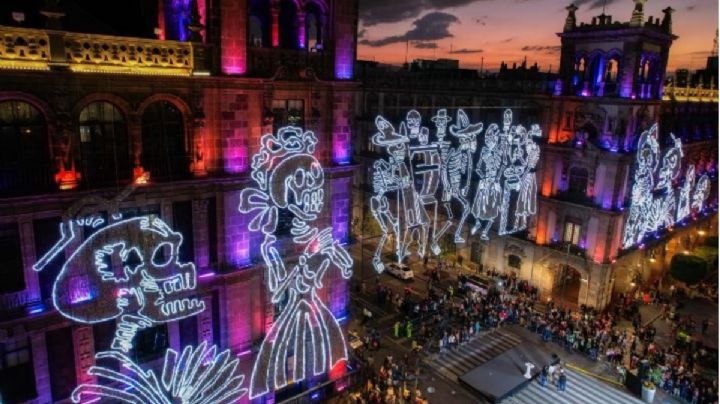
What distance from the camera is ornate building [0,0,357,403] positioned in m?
17.9

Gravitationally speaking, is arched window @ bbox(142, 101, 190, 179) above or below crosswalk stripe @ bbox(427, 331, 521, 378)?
above

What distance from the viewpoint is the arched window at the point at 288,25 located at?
76.6 feet

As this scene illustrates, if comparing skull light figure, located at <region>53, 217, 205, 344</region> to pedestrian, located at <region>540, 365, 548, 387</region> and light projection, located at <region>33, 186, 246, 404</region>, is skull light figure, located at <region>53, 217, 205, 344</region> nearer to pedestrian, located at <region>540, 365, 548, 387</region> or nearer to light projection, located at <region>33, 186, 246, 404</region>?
light projection, located at <region>33, 186, 246, 404</region>

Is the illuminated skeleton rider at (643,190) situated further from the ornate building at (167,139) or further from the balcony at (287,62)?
the balcony at (287,62)

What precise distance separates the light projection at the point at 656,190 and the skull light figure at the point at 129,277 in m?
36.9

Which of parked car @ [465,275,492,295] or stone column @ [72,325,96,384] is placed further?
parked car @ [465,275,492,295]

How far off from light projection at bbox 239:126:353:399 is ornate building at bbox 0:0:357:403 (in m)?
0.55

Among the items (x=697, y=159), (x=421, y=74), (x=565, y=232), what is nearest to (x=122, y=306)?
(x=565, y=232)

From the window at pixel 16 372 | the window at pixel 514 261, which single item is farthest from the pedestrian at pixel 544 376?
the window at pixel 16 372

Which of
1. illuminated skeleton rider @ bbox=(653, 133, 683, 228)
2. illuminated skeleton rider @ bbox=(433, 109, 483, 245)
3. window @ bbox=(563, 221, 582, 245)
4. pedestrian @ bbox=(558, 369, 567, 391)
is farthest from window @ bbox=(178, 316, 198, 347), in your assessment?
illuminated skeleton rider @ bbox=(653, 133, 683, 228)

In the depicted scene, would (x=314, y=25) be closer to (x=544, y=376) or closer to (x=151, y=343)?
(x=151, y=343)

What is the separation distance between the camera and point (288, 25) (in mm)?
23609

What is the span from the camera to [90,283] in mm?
19266

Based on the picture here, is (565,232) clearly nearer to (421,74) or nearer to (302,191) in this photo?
(421,74)
